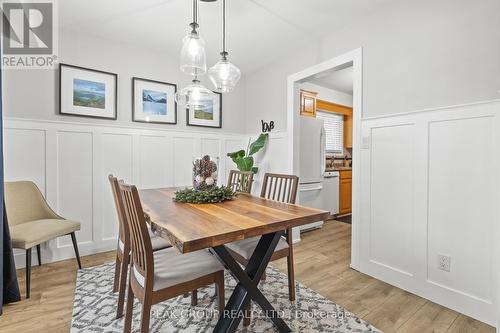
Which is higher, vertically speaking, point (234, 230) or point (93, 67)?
point (93, 67)

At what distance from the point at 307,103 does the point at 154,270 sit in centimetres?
368

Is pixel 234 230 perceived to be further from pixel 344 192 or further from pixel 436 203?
pixel 344 192

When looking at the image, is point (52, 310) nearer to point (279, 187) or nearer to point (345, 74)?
point (279, 187)

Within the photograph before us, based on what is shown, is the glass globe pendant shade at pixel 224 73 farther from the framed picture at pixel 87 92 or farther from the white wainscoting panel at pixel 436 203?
the framed picture at pixel 87 92

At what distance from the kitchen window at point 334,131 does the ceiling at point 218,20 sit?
2409 mm

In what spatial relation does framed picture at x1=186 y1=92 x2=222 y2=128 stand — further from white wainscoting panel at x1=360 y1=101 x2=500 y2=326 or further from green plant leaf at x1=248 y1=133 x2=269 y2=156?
white wainscoting panel at x1=360 y1=101 x2=500 y2=326

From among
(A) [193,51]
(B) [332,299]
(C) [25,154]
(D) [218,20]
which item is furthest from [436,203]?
(C) [25,154]

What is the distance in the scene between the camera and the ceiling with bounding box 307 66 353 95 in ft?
13.8

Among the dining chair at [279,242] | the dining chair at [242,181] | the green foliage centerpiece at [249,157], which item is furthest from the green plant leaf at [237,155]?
the dining chair at [279,242]

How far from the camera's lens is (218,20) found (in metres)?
2.58

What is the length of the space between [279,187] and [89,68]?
2.55 meters

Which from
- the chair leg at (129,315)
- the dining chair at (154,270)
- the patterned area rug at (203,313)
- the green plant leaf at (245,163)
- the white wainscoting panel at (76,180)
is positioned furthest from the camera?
the green plant leaf at (245,163)

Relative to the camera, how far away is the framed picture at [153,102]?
318 centimetres

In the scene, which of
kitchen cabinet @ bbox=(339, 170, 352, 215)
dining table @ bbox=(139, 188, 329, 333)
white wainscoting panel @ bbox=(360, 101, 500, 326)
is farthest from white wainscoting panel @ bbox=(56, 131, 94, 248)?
kitchen cabinet @ bbox=(339, 170, 352, 215)
